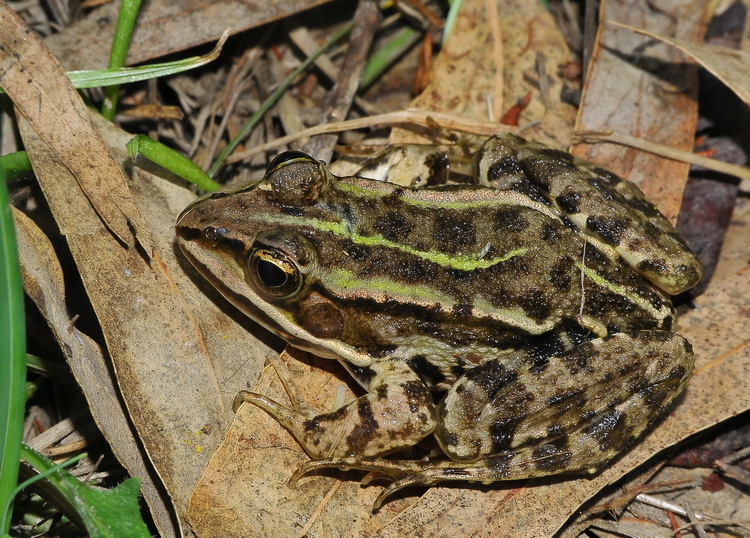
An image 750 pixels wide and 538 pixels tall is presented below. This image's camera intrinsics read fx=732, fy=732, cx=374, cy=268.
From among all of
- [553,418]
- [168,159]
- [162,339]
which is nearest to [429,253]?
[553,418]

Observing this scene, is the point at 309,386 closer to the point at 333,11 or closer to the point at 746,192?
the point at 333,11

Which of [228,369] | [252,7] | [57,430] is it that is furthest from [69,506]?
[252,7]

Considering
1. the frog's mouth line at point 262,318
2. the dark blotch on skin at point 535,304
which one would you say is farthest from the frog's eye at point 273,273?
the dark blotch on skin at point 535,304

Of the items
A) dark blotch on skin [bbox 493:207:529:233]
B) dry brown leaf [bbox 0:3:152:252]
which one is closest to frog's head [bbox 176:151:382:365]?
dry brown leaf [bbox 0:3:152:252]

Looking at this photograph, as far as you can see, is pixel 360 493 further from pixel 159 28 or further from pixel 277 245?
pixel 159 28

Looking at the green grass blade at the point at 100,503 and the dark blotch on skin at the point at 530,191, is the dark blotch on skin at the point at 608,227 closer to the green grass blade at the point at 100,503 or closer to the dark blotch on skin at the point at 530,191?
the dark blotch on skin at the point at 530,191
